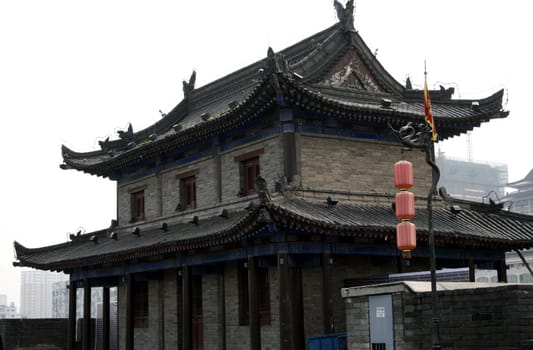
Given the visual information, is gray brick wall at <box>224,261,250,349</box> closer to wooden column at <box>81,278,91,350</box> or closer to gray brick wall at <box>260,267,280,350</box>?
gray brick wall at <box>260,267,280,350</box>

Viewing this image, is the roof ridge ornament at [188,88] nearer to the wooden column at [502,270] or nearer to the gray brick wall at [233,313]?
the gray brick wall at [233,313]

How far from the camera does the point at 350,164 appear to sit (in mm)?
24922

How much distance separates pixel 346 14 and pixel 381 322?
1276 centimetres

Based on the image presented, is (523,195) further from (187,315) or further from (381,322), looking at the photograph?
(381,322)

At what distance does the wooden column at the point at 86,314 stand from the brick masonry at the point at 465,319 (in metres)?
15.9

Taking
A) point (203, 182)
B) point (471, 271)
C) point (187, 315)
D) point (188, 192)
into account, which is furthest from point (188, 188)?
point (471, 271)

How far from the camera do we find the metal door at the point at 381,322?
17219 millimetres

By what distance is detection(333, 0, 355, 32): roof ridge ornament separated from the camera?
26.7 metres

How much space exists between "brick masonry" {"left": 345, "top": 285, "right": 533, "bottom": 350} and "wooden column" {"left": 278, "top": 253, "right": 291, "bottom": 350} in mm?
3431

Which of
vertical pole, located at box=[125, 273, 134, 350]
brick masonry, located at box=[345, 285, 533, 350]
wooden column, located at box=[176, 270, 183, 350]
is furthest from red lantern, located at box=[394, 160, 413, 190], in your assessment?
vertical pole, located at box=[125, 273, 134, 350]

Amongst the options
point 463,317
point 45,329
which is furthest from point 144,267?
point 463,317

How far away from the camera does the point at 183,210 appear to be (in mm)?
28484

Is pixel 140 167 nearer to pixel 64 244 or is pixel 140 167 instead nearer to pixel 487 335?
pixel 64 244

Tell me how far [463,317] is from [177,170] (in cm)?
1497
